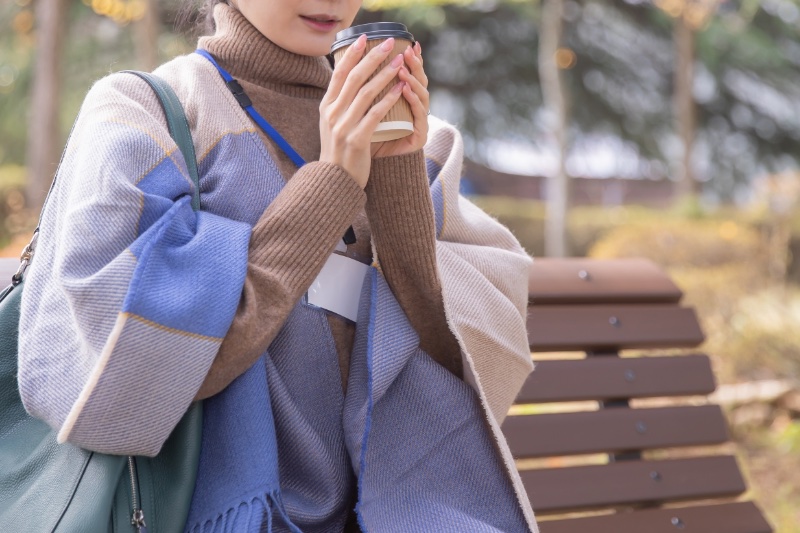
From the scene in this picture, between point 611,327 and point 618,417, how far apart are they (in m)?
0.25

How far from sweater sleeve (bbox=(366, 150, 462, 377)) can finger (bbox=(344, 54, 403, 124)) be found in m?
0.15

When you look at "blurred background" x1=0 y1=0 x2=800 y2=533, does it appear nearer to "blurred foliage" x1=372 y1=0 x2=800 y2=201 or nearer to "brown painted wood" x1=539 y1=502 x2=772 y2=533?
"blurred foliage" x1=372 y1=0 x2=800 y2=201

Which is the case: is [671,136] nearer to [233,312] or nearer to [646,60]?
[646,60]

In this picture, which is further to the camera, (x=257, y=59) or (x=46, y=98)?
(x=46, y=98)

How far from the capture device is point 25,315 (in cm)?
150

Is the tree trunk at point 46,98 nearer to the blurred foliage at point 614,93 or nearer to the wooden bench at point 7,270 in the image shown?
the wooden bench at point 7,270

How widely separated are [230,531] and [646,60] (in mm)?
14645

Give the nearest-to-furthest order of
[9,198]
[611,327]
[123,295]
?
[123,295] < [611,327] < [9,198]

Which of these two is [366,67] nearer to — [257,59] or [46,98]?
[257,59]

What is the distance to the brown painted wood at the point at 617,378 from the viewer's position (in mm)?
2609

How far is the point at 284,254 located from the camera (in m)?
1.51

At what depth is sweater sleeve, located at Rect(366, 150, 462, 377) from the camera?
1.64m

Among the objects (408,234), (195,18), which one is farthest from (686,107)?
(408,234)

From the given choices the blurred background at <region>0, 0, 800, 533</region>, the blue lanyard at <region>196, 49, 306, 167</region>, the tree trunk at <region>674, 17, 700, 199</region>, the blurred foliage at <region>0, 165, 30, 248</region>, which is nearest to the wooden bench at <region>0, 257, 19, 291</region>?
the blue lanyard at <region>196, 49, 306, 167</region>
